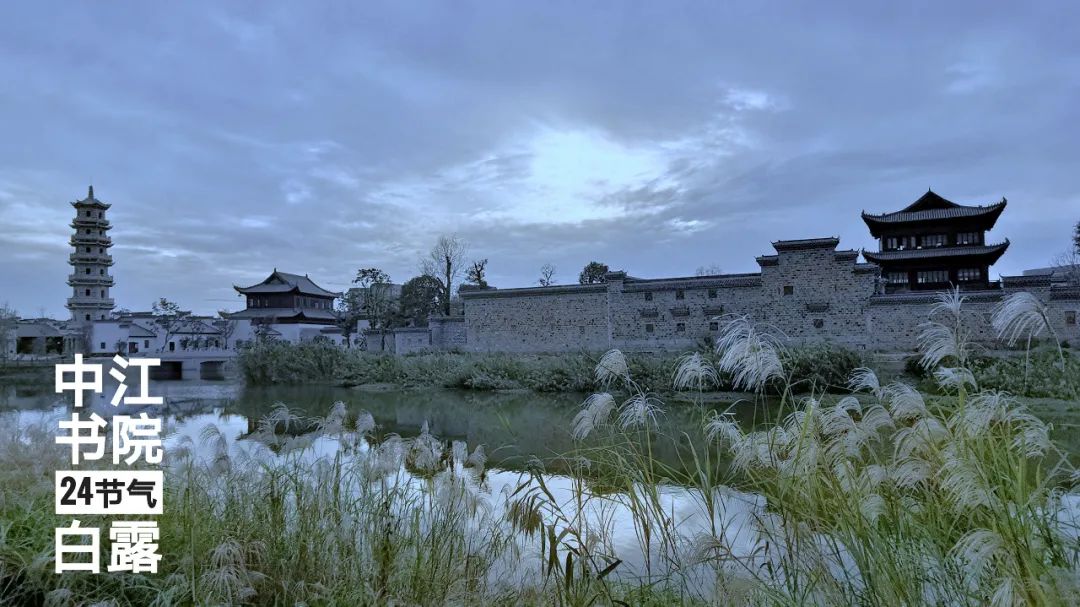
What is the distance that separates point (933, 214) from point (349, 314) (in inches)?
1162

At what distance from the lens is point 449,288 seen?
3250 cm

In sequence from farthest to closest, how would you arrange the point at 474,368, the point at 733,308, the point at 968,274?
the point at 968,274 → the point at 733,308 → the point at 474,368

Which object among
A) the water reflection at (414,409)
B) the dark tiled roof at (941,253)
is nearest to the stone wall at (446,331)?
the water reflection at (414,409)

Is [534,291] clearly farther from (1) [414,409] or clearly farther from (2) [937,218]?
(2) [937,218]

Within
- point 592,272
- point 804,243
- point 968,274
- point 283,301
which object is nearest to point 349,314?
point 283,301

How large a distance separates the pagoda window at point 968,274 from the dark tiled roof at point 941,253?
550 mm

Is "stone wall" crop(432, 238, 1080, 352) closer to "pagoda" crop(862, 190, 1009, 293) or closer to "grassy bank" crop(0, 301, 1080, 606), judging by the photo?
"pagoda" crop(862, 190, 1009, 293)

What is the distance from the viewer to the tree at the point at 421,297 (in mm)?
32469

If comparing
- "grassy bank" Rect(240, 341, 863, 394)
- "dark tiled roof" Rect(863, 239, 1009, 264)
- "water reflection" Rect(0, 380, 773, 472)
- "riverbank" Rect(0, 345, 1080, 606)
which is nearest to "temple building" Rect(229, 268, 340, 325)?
"grassy bank" Rect(240, 341, 863, 394)

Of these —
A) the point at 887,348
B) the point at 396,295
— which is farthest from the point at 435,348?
the point at 887,348

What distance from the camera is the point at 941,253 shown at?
23.4 meters

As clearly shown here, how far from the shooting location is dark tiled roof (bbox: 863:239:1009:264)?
884 inches

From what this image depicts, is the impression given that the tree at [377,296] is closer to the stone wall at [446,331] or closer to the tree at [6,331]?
the stone wall at [446,331]

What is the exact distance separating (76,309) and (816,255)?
3881cm
